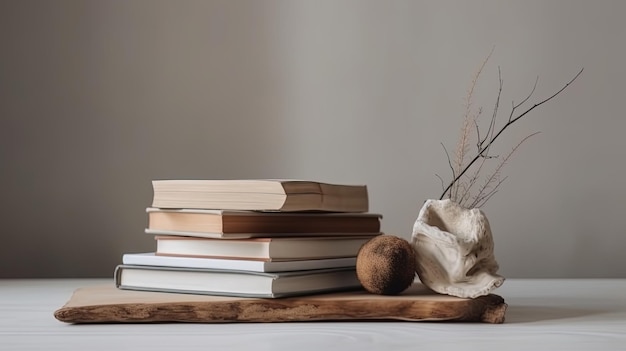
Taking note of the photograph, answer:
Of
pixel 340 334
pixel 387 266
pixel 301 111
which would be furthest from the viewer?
pixel 301 111

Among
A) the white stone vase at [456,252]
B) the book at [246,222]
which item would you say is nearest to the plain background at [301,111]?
the book at [246,222]

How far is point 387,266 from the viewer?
3.81 ft

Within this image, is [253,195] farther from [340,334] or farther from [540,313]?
[540,313]

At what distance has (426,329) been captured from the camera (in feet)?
3.54

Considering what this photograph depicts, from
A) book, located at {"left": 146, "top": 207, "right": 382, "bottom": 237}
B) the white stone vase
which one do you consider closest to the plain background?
book, located at {"left": 146, "top": 207, "right": 382, "bottom": 237}

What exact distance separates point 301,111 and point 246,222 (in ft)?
3.06

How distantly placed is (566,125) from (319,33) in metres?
0.63

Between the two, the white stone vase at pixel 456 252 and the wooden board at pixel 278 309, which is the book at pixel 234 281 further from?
the white stone vase at pixel 456 252

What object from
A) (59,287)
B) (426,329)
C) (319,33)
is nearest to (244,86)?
(319,33)

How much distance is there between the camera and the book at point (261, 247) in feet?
3.86

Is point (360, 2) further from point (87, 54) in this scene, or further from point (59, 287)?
point (59, 287)

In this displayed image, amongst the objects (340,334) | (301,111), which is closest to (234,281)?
(340,334)

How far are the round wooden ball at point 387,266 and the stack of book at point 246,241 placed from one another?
0.08m

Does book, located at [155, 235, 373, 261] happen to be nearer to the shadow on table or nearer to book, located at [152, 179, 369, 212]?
book, located at [152, 179, 369, 212]
